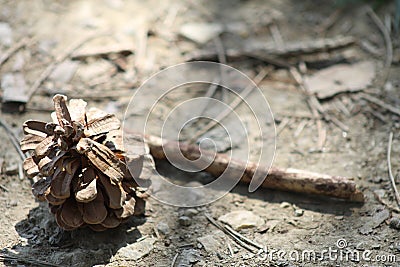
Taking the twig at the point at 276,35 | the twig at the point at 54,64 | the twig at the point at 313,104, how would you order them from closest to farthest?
1. the twig at the point at 313,104
2. the twig at the point at 54,64
3. the twig at the point at 276,35

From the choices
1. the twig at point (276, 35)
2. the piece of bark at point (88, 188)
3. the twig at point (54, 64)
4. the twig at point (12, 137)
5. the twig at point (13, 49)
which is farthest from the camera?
the twig at point (276, 35)

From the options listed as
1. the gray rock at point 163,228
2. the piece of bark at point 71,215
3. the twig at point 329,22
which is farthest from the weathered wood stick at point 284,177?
the twig at point 329,22

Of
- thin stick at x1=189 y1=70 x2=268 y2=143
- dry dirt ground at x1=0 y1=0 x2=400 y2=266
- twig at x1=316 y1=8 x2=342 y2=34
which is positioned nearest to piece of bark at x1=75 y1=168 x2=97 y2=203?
dry dirt ground at x1=0 y1=0 x2=400 y2=266

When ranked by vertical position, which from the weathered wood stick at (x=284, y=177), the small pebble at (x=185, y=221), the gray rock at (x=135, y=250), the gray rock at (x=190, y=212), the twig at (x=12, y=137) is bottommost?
the gray rock at (x=135, y=250)

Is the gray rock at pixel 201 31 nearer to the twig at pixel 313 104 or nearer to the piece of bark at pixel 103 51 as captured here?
the piece of bark at pixel 103 51

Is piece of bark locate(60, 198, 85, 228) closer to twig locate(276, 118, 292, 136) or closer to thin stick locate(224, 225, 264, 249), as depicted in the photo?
thin stick locate(224, 225, 264, 249)

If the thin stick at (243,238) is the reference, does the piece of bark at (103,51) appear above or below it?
above

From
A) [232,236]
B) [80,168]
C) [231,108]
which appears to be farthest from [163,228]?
[231,108]

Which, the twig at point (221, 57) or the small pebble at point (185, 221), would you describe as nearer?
the small pebble at point (185, 221)
